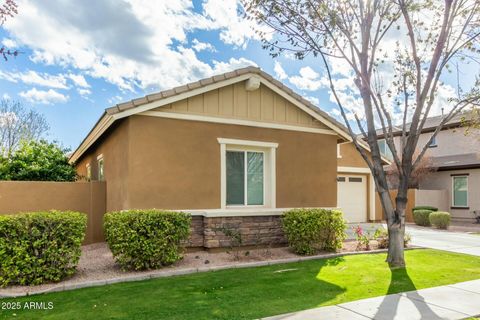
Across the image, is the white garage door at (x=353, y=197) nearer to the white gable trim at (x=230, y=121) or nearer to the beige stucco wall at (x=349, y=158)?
the beige stucco wall at (x=349, y=158)

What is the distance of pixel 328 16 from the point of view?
862 cm

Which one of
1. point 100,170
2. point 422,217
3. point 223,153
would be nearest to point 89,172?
point 100,170

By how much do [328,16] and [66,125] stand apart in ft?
82.8

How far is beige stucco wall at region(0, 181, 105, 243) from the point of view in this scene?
973 cm

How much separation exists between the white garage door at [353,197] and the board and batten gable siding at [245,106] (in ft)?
26.5

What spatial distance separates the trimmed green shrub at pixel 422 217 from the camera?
1894cm

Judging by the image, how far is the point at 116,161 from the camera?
33.3 ft

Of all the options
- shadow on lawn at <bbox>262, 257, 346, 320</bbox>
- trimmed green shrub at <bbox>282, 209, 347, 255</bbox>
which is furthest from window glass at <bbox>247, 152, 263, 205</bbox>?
shadow on lawn at <bbox>262, 257, 346, 320</bbox>

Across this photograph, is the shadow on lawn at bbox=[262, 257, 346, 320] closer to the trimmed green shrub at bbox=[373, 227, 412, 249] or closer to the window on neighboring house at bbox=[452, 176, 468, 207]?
the trimmed green shrub at bbox=[373, 227, 412, 249]

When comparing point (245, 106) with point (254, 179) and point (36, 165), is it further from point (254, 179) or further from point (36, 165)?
point (36, 165)

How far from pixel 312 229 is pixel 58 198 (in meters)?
7.12

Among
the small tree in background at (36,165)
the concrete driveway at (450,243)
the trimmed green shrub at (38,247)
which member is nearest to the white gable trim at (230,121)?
the trimmed green shrub at (38,247)

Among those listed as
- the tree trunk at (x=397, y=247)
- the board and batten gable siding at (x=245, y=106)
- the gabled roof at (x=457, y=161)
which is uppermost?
the board and batten gable siding at (x=245, y=106)

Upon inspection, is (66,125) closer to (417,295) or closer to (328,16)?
(328,16)
